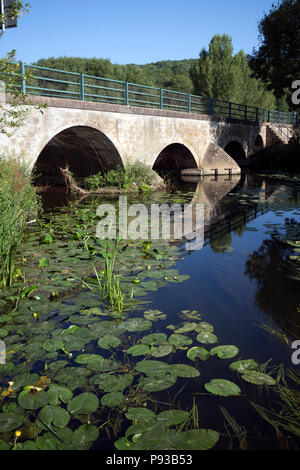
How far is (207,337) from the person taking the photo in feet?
9.48

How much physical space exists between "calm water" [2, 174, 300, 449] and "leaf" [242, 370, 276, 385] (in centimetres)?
4

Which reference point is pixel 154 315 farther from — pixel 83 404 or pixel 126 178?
pixel 126 178

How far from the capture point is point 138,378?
7.84 ft

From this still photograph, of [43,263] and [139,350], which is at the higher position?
[43,263]

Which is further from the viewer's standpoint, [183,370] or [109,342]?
[109,342]

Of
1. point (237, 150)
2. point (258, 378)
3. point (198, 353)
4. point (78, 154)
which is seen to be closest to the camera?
point (258, 378)

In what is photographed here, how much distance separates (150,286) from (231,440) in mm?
2103

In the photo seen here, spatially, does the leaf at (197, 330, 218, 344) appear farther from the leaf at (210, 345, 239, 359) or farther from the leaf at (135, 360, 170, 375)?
the leaf at (135, 360, 170, 375)

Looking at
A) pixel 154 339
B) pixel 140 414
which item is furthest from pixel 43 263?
pixel 140 414

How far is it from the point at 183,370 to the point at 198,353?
0.25 meters

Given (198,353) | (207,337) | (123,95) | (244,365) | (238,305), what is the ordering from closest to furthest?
(244,365) < (198,353) < (207,337) < (238,305) < (123,95)

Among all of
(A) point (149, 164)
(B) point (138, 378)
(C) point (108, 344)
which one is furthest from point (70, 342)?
(A) point (149, 164)

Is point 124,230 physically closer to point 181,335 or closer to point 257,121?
point 181,335

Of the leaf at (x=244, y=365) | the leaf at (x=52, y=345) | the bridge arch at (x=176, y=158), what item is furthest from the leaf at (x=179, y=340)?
the bridge arch at (x=176, y=158)
